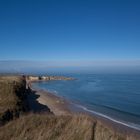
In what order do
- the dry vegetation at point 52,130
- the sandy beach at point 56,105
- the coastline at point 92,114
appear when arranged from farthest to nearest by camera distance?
the sandy beach at point 56,105 → the coastline at point 92,114 → the dry vegetation at point 52,130

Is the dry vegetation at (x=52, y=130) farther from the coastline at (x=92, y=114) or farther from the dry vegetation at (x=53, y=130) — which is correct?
the coastline at (x=92, y=114)

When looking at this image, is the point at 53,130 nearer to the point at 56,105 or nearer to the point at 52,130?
the point at 52,130

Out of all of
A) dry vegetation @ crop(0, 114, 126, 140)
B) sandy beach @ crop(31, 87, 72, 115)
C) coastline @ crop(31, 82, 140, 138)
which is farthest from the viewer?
sandy beach @ crop(31, 87, 72, 115)

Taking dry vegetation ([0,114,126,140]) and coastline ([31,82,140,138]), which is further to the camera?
coastline ([31,82,140,138])

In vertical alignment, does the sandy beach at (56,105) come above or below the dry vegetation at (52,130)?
below

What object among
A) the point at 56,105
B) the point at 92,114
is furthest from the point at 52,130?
the point at 56,105

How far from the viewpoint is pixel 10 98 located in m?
20.4

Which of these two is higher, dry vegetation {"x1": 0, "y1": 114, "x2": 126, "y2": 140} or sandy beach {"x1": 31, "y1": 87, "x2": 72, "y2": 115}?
dry vegetation {"x1": 0, "y1": 114, "x2": 126, "y2": 140}

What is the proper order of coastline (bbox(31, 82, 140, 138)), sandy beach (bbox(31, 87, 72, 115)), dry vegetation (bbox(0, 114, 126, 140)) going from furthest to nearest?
sandy beach (bbox(31, 87, 72, 115))
coastline (bbox(31, 82, 140, 138))
dry vegetation (bbox(0, 114, 126, 140))

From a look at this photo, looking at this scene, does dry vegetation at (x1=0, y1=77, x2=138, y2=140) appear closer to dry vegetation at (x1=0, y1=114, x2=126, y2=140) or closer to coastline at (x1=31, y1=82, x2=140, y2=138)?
dry vegetation at (x1=0, y1=114, x2=126, y2=140)

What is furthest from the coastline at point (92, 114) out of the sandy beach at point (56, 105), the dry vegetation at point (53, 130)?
the dry vegetation at point (53, 130)

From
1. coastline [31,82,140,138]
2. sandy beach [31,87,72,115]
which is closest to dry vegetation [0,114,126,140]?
coastline [31,82,140,138]

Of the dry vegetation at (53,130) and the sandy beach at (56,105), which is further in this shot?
the sandy beach at (56,105)

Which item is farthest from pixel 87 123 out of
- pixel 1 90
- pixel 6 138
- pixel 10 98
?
pixel 1 90
